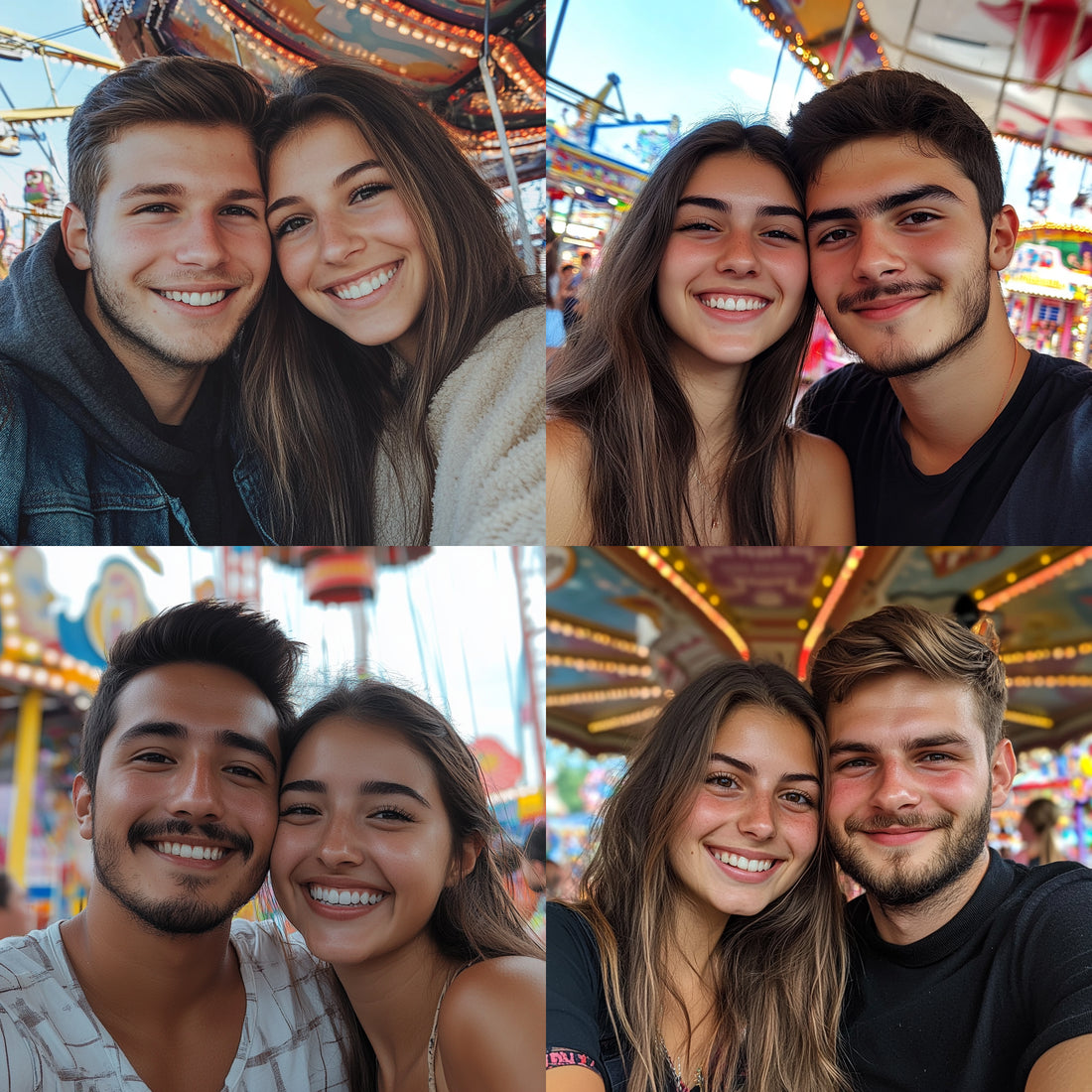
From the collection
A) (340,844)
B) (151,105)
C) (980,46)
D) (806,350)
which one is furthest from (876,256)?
(340,844)

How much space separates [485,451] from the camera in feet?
4.60

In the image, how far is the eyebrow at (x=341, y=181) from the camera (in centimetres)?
136

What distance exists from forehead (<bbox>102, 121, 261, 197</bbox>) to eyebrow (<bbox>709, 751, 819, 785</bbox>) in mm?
1162

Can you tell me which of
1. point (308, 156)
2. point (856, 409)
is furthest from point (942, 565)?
point (308, 156)

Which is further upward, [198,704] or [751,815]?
[198,704]

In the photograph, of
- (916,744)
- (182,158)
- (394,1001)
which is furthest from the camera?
(916,744)

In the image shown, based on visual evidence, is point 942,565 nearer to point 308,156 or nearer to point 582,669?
point 582,669

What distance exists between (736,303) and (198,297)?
82cm

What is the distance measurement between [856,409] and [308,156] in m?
0.96

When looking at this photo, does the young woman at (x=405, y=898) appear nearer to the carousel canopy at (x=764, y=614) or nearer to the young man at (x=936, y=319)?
the carousel canopy at (x=764, y=614)

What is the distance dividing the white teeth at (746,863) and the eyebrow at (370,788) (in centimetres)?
52

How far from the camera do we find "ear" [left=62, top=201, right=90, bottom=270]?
1384 millimetres

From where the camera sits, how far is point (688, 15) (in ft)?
5.02

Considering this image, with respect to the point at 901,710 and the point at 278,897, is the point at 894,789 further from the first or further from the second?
the point at 278,897
